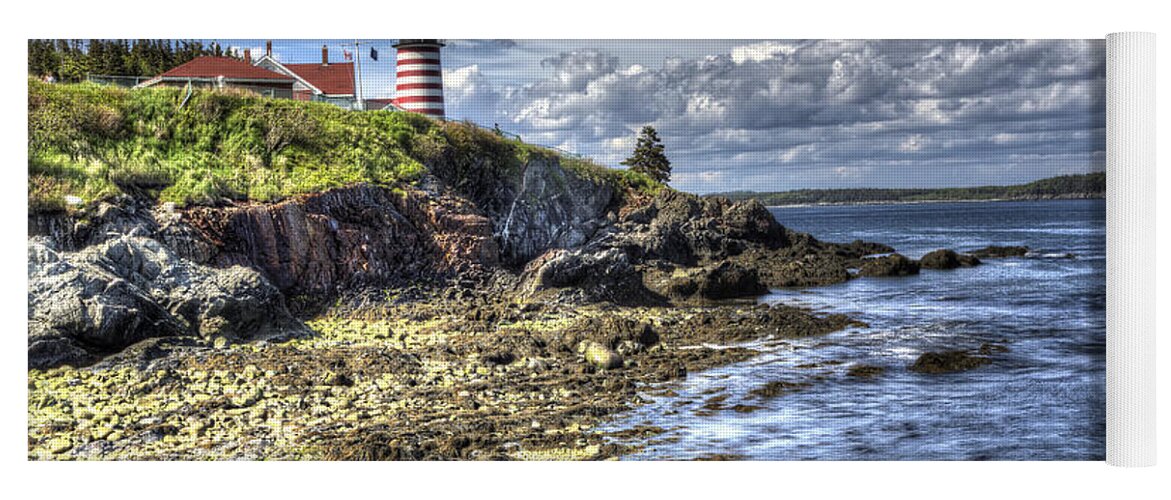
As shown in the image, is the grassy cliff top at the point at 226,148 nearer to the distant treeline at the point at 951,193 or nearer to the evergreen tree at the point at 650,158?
the evergreen tree at the point at 650,158

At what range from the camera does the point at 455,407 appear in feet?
28.4

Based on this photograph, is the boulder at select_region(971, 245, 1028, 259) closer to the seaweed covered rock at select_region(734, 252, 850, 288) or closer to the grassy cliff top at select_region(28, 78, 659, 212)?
the seaweed covered rock at select_region(734, 252, 850, 288)

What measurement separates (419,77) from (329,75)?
5.14 feet

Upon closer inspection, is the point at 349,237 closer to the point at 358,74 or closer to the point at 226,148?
the point at 226,148

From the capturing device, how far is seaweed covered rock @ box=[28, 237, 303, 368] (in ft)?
28.3

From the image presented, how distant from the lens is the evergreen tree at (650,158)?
421 inches

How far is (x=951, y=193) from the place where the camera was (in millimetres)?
10008

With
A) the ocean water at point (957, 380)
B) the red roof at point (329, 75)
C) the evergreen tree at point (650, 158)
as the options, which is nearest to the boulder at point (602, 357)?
the ocean water at point (957, 380)

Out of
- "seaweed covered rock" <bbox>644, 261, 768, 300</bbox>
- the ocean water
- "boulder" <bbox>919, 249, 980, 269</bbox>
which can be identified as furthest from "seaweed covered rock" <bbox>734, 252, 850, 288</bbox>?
the ocean water

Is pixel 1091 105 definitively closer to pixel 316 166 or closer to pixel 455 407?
pixel 455 407

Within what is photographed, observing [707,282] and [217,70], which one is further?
[707,282]

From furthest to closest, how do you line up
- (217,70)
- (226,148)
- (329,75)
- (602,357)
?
1. (329,75)
2. (217,70)
3. (226,148)
4. (602,357)

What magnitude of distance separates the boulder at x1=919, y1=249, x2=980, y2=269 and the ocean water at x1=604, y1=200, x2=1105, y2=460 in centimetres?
11

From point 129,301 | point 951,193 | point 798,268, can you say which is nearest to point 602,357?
point 951,193
